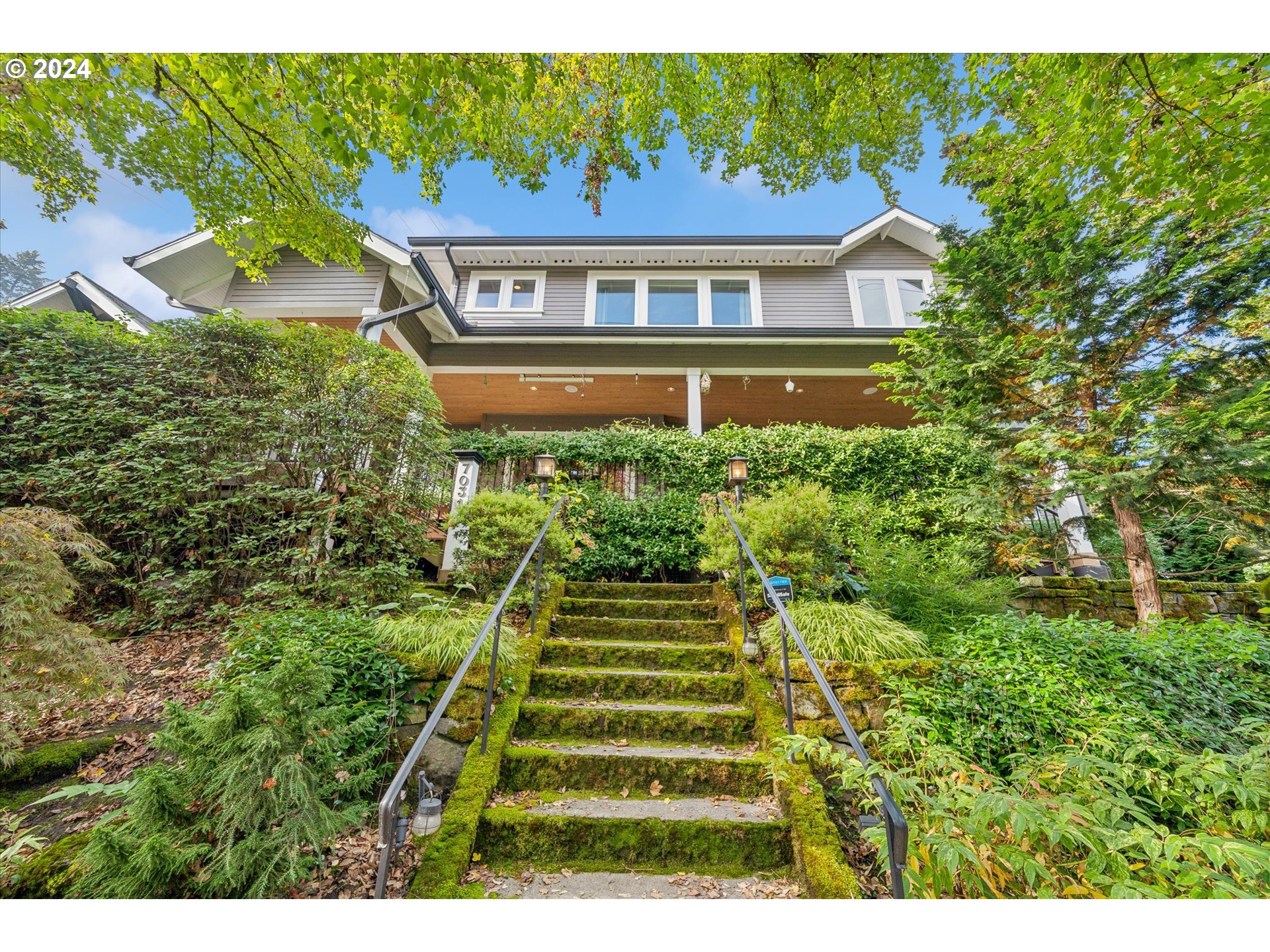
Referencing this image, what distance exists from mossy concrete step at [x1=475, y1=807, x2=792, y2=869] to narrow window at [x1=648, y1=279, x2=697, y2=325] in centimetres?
909

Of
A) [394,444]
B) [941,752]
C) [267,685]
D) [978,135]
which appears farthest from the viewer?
[394,444]

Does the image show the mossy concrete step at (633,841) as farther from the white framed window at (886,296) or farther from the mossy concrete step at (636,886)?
the white framed window at (886,296)

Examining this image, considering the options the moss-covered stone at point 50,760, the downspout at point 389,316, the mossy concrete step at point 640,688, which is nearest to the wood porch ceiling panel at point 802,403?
the downspout at point 389,316

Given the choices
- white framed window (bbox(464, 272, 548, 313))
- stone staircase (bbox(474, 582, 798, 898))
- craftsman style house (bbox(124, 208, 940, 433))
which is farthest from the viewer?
white framed window (bbox(464, 272, 548, 313))

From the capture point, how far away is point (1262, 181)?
2.95 meters

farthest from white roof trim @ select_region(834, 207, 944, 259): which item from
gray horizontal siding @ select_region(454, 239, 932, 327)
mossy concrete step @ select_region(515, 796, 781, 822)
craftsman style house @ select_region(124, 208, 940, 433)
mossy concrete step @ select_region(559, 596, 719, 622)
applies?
mossy concrete step @ select_region(515, 796, 781, 822)

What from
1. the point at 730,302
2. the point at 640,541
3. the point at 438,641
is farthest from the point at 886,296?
the point at 438,641

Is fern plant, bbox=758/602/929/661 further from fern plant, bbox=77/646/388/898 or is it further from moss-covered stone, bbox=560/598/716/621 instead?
fern plant, bbox=77/646/388/898

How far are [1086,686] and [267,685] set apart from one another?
441cm

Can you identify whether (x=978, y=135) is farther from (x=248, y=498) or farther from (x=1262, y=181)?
(x=248, y=498)

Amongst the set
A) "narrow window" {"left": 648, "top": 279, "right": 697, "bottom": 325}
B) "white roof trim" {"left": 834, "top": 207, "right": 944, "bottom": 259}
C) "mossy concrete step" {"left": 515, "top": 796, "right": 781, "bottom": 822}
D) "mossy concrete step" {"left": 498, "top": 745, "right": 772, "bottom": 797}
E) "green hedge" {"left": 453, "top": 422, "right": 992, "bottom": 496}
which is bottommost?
"mossy concrete step" {"left": 515, "top": 796, "right": 781, "bottom": 822}

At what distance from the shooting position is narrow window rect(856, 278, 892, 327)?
9.76 metres

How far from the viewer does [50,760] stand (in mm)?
2465
